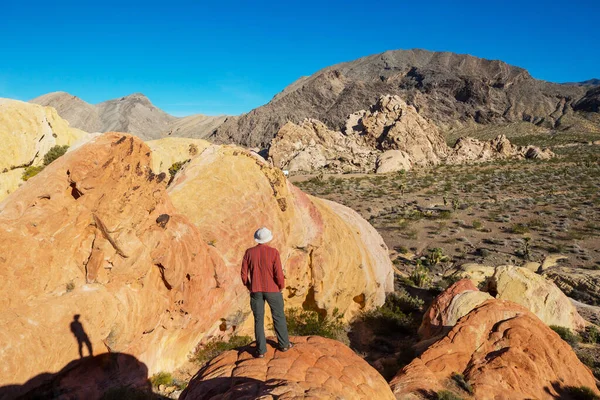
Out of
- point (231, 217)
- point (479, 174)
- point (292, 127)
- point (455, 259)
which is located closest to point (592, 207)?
point (455, 259)

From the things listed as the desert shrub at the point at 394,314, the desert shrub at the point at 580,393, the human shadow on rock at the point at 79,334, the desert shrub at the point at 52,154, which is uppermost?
the desert shrub at the point at 52,154

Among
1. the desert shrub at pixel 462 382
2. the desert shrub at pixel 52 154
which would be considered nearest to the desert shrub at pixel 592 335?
the desert shrub at pixel 462 382

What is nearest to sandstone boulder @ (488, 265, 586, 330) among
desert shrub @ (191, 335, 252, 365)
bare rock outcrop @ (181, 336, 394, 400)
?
bare rock outcrop @ (181, 336, 394, 400)

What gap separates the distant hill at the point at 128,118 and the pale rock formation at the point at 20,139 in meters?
123

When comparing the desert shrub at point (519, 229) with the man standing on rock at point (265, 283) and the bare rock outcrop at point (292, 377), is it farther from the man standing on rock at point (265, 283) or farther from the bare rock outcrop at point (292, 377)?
the man standing on rock at point (265, 283)

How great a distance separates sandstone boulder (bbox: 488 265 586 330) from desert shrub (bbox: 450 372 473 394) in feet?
17.0

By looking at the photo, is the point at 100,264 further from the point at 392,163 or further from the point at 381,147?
the point at 381,147

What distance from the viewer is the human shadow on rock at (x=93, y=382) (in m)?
5.92

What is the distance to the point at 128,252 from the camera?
23.5 feet

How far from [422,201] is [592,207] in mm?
13113

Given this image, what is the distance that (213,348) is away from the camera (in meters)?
9.12

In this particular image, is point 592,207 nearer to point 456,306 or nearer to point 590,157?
point 456,306

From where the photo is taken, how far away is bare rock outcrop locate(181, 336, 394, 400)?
4695 mm

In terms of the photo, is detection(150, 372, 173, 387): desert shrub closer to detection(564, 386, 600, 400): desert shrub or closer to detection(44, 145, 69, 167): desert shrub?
detection(564, 386, 600, 400): desert shrub
